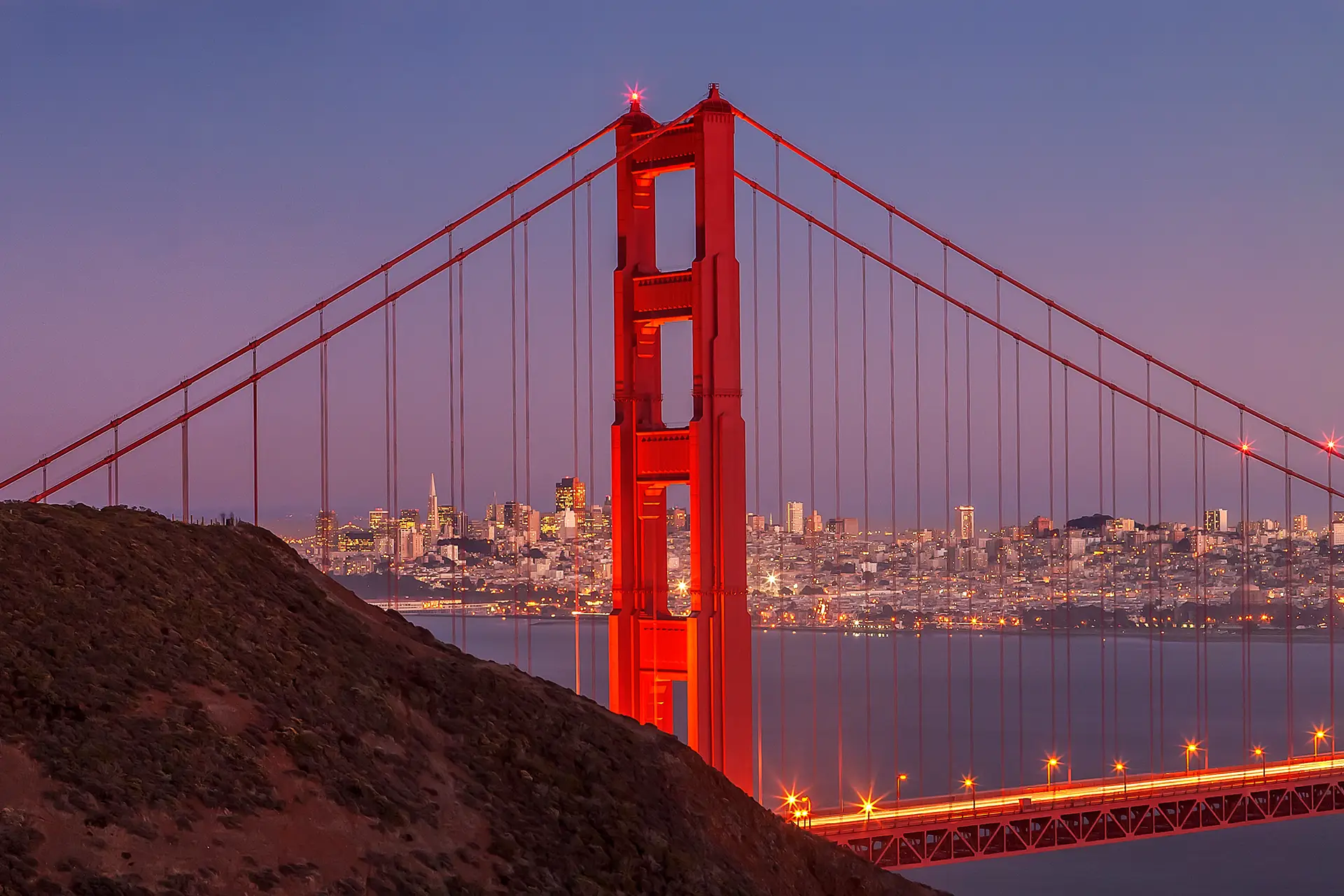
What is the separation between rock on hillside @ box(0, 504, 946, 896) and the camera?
36.3 ft

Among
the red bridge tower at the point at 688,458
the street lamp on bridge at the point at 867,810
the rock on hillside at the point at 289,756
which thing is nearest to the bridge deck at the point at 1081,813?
the street lamp on bridge at the point at 867,810

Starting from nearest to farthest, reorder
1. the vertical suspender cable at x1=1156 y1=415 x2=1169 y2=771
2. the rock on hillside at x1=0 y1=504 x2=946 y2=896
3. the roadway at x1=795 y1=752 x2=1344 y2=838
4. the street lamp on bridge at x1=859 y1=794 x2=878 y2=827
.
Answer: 1. the rock on hillside at x1=0 y1=504 x2=946 y2=896
2. the street lamp on bridge at x1=859 y1=794 x2=878 y2=827
3. the roadway at x1=795 y1=752 x2=1344 y2=838
4. the vertical suspender cable at x1=1156 y1=415 x2=1169 y2=771

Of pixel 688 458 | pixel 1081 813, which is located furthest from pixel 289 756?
pixel 1081 813

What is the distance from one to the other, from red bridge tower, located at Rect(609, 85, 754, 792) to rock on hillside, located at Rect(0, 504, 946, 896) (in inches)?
411

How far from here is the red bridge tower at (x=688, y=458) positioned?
2827 cm

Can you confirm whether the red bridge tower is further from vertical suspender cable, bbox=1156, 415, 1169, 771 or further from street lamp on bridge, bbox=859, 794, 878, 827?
vertical suspender cable, bbox=1156, 415, 1169, 771

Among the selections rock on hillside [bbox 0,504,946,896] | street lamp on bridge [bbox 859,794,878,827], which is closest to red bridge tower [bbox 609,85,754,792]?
street lamp on bridge [bbox 859,794,878,827]

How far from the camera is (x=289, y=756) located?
1291 centimetres

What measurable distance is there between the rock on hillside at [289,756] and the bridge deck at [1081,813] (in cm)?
1255

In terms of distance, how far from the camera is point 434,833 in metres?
13.1

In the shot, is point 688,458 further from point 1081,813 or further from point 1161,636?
point 1161,636

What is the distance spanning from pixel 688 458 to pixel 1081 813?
38.7 feet

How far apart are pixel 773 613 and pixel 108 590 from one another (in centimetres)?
13731

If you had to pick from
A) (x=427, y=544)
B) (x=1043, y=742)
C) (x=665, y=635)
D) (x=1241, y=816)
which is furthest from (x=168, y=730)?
(x=1043, y=742)
